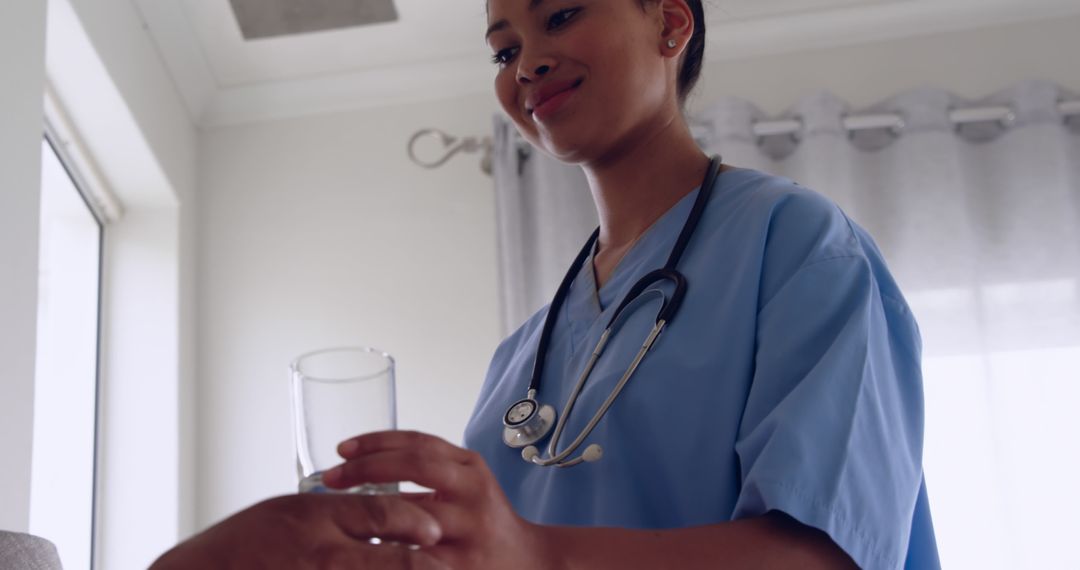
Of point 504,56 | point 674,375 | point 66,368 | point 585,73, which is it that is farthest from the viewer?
point 66,368

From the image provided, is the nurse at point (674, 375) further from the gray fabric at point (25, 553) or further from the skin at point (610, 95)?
the gray fabric at point (25, 553)

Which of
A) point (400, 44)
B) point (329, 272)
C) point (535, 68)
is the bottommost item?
point (535, 68)

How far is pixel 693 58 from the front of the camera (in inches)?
52.9

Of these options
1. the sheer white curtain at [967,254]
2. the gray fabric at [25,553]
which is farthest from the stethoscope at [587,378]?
the sheer white curtain at [967,254]

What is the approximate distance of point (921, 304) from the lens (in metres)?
2.52

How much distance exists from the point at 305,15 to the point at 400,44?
226 mm

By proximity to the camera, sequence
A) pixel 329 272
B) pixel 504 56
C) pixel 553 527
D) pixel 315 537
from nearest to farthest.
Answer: pixel 315 537, pixel 553 527, pixel 504 56, pixel 329 272

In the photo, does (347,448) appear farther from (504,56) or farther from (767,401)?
(504,56)

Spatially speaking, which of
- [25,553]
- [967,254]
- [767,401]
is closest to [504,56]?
[767,401]

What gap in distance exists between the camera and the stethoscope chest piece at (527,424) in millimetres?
1029

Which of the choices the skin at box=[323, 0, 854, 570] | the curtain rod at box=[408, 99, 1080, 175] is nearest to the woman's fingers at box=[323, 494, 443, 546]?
the skin at box=[323, 0, 854, 570]

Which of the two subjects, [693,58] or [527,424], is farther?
[693,58]

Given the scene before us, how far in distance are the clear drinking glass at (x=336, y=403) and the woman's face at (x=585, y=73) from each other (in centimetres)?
56

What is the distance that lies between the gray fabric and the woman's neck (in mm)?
612
